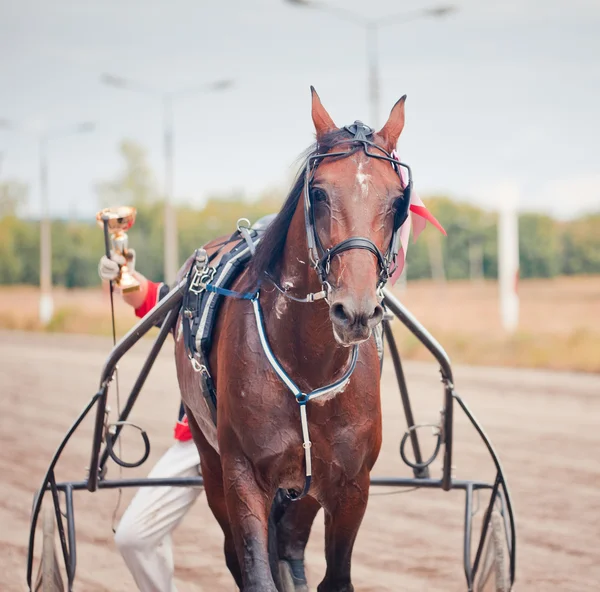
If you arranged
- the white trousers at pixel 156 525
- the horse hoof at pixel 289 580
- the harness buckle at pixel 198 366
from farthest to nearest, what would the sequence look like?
the white trousers at pixel 156 525 < the horse hoof at pixel 289 580 < the harness buckle at pixel 198 366

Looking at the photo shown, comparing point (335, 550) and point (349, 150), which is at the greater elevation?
point (349, 150)

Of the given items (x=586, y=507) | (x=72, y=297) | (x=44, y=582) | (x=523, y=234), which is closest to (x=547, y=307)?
(x=72, y=297)

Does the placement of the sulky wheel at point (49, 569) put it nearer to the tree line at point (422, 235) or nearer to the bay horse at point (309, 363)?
the bay horse at point (309, 363)

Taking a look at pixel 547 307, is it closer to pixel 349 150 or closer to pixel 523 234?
pixel 523 234

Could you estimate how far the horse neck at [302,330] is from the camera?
2904 millimetres

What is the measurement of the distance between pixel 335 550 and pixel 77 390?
9032 millimetres

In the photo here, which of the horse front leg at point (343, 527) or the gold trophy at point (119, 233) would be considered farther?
the gold trophy at point (119, 233)

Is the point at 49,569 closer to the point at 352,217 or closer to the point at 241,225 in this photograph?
the point at 241,225

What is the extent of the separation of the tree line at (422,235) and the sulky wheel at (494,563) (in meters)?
41.2

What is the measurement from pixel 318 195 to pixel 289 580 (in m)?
1.53

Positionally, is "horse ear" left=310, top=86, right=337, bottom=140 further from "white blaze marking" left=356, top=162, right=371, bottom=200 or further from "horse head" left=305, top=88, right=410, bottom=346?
"white blaze marking" left=356, top=162, right=371, bottom=200

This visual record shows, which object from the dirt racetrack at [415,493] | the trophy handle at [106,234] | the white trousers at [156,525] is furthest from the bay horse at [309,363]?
the dirt racetrack at [415,493]

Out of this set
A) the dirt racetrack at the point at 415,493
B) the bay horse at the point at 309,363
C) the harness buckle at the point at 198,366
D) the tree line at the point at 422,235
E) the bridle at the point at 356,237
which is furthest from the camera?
the tree line at the point at 422,235

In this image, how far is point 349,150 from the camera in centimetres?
280
